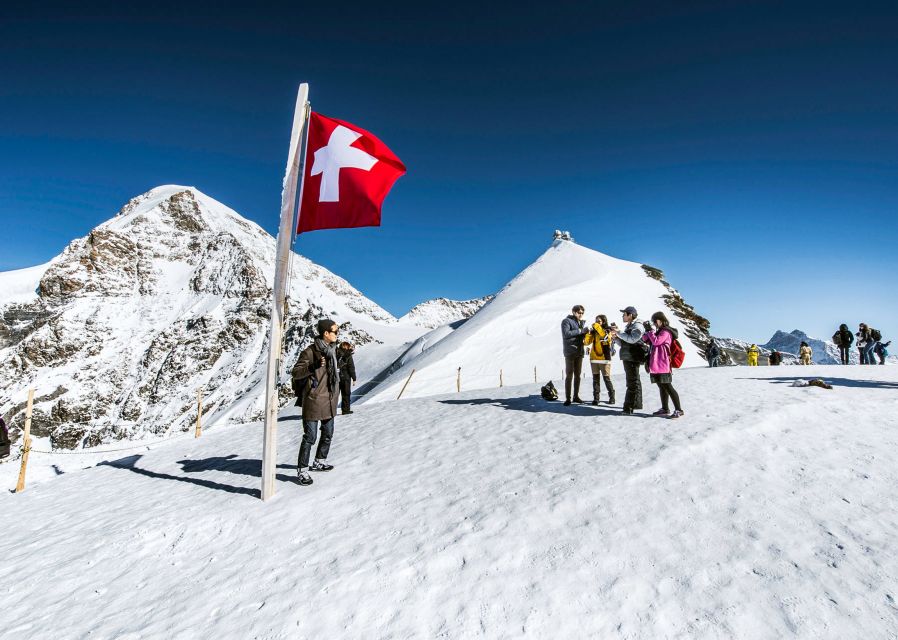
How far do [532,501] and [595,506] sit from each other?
2.34ft

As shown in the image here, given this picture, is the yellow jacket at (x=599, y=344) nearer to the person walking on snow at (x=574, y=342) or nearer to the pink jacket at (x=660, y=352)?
the person walking on snow at (x=574, y=342)

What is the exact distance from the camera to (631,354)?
28.5 feet

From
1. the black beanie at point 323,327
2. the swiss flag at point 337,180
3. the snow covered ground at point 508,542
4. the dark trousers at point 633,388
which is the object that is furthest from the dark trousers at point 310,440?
the dark trousers at point 633,388

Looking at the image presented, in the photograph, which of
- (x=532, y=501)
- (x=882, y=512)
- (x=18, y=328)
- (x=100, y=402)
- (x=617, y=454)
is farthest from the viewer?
(x=18, y=328)

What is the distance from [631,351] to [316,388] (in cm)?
617

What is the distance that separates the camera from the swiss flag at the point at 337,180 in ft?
20.5

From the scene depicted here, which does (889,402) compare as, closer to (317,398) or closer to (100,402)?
(317,398)

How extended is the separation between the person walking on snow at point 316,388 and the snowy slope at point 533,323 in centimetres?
2111

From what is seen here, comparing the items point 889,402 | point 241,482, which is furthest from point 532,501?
point 889,402

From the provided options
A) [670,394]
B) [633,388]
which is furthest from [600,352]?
[670,394]

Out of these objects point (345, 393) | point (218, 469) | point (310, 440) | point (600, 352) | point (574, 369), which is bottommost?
point (218, 469)

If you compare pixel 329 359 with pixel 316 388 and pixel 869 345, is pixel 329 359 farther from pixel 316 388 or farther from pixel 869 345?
pixel 869 345

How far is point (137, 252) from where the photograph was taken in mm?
150875

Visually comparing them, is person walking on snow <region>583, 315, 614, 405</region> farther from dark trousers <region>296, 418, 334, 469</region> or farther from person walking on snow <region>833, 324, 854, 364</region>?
person walking on snow <region>833, 324, 854, 364</region>
